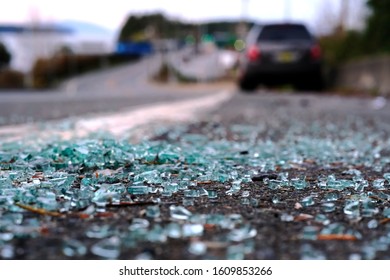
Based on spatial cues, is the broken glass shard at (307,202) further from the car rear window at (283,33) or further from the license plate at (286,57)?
the car rear window at (283,33)

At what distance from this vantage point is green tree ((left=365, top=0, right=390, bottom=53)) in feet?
38.3

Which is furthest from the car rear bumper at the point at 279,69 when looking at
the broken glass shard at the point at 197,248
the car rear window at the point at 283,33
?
the broken glass shard at the point at 197,248

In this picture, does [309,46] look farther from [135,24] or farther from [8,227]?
[135,24]

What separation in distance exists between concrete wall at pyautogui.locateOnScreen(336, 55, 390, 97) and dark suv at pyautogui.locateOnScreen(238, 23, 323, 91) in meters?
1.02

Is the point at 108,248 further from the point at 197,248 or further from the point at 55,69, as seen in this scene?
the point at 55,69

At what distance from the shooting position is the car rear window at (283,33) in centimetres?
1073

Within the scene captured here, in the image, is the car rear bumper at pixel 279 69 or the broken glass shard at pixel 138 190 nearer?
the broken glass shard at pixel 138 190

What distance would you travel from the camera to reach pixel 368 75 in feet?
35.8

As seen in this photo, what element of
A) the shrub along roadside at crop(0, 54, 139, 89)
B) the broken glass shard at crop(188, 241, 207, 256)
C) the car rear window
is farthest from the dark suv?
the shrub along roadside at crop(0, 54, 139, 89)

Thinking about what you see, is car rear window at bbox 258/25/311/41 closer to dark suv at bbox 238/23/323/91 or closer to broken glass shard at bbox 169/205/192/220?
dark suv at bbox 238/23/323/91

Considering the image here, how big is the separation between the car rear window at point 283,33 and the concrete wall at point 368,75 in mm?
1455

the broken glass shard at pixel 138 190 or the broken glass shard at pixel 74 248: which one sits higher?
the broken glass shard at pixel 74 248

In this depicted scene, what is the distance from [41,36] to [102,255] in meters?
57.6

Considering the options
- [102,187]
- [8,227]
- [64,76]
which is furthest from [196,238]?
[64,76]
